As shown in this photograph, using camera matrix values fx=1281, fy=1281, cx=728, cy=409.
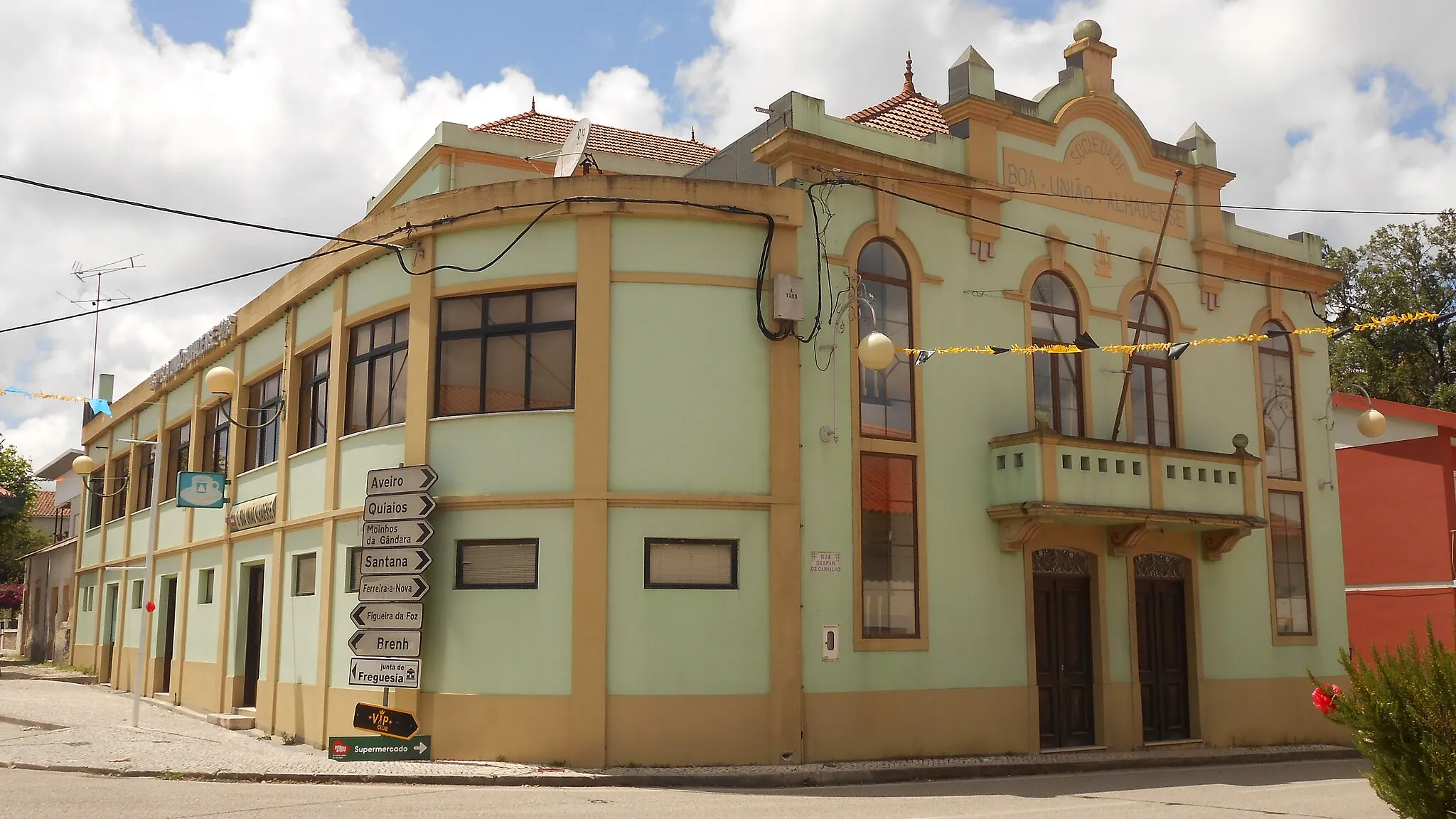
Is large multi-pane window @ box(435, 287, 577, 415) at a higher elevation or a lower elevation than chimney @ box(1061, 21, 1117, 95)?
lower

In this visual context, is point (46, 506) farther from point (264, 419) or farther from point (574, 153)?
point (574, 153)

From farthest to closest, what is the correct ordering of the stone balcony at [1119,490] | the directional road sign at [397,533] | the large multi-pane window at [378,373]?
the large multi-pane window at [378,373], the stone balcony at [1119,490], the directional road sign at [397,533]

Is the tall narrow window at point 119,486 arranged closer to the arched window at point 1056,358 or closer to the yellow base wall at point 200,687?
the yellow base wall at point 200,687

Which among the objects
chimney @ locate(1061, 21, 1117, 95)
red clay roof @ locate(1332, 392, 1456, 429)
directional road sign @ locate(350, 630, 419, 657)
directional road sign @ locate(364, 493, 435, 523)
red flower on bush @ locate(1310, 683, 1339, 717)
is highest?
chimney @ locate(1061, 21, 1117, 95)

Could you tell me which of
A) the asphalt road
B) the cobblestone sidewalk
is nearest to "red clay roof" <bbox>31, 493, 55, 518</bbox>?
the cobblestone sidewalk

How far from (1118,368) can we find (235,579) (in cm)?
1498

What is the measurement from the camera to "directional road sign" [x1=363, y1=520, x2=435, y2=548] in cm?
1584

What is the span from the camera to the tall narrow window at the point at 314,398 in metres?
19.5

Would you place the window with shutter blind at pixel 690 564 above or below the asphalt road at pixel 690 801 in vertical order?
above

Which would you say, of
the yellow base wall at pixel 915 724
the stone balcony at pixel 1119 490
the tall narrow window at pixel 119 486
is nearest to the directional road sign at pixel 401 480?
the yellow base wall at pixel 915 724

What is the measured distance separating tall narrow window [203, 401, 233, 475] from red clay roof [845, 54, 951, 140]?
42.2 feet

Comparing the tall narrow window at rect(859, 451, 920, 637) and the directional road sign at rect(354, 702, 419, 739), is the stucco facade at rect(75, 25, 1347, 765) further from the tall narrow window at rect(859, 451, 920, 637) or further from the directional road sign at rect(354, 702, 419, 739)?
the directional road sign at rect(354, 702, 419, 739)

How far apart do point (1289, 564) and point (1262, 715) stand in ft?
8.78

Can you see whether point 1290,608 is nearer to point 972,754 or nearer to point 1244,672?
point 1244,672
